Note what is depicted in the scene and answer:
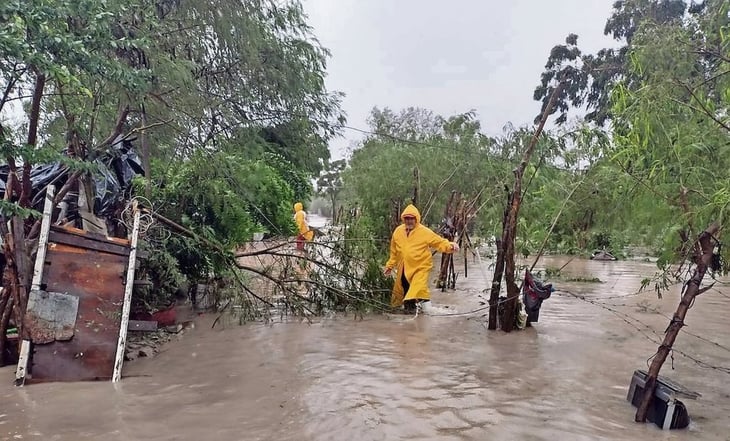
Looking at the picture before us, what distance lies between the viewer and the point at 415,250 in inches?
333

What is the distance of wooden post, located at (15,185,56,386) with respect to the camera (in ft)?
17.5

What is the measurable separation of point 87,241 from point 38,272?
53 centimetres

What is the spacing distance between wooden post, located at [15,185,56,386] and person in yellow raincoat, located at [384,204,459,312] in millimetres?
4519

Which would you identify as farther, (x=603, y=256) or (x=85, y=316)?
(x=603, y=256)

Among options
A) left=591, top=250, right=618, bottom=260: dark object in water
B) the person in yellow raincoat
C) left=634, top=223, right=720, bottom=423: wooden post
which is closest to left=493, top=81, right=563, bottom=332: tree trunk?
the person in yellow raincoat

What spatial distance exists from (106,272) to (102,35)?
237 centimetres

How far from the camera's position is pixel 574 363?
6.41 meters

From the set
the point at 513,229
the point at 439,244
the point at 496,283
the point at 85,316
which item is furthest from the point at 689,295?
the point at 85,316

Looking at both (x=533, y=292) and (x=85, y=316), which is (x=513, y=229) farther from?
(x=85, y=316)

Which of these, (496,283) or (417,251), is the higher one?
(417,251)

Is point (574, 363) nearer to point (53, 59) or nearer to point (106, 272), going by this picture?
point (106, 272)

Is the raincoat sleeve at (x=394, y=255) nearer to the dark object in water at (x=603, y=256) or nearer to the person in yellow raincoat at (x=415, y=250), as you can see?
the person in yellow raincoat at (x=415, y=250)

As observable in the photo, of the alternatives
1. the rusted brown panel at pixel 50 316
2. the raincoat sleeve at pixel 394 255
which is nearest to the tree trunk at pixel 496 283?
the raincoat sleeve at pixel 394 255

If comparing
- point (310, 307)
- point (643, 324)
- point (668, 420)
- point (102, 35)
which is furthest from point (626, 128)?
point (310, 307)
